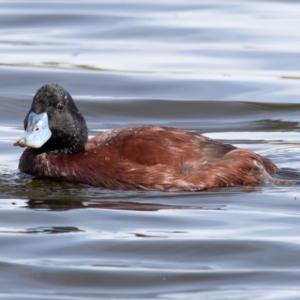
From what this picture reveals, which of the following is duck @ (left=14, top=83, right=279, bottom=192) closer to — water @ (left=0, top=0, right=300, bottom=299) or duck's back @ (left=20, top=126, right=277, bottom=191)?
duck's back @ (left=20, top=126, right=277, bottom=191)

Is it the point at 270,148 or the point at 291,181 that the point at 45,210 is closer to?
the point at 291,181

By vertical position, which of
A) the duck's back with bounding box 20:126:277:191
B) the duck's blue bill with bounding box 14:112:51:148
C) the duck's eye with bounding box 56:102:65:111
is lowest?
the duck's back with bounding box 20:126:277:191

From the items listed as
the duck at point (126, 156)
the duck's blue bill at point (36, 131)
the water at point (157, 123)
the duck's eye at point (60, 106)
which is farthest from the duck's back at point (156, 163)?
the duck's eye at point (60, 106)

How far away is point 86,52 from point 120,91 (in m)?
2.31

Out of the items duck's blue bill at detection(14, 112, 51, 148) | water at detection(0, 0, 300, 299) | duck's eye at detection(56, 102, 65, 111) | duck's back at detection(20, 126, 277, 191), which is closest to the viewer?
water at detection(0, 0, 300, 299)

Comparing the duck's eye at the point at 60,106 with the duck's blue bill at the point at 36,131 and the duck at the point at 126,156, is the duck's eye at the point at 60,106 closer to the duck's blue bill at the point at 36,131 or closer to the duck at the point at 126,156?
the duck at the point at 126,156

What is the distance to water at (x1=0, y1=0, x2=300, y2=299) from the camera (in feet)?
21.8

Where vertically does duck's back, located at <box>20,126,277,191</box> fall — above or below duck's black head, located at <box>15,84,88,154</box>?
below

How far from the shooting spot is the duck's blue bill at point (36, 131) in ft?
29.3

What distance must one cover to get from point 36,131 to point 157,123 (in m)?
3.83

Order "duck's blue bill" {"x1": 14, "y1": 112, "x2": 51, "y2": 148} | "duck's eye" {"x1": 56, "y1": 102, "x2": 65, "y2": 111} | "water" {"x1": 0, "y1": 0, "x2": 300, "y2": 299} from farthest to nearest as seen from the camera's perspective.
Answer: "duck's eye" {"x1": 56, "y1": 102, "x2": 65, "y2": 111} < "duck's blue bill" {"x1": 14, "y1": 112, "x2": 51, "y2": 148} < "water" {"x1": 0, "y1": 0, "x2": 300, "y2": 299}

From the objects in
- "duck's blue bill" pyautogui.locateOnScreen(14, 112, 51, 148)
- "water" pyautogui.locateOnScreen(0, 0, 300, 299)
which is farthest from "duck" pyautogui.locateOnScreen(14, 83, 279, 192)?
"water" pyautogui.locateOnScreen(0, 0, 300, 299)

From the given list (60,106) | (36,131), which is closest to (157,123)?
(60,106)

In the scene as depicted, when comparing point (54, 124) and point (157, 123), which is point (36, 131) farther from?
point (157, 123)
